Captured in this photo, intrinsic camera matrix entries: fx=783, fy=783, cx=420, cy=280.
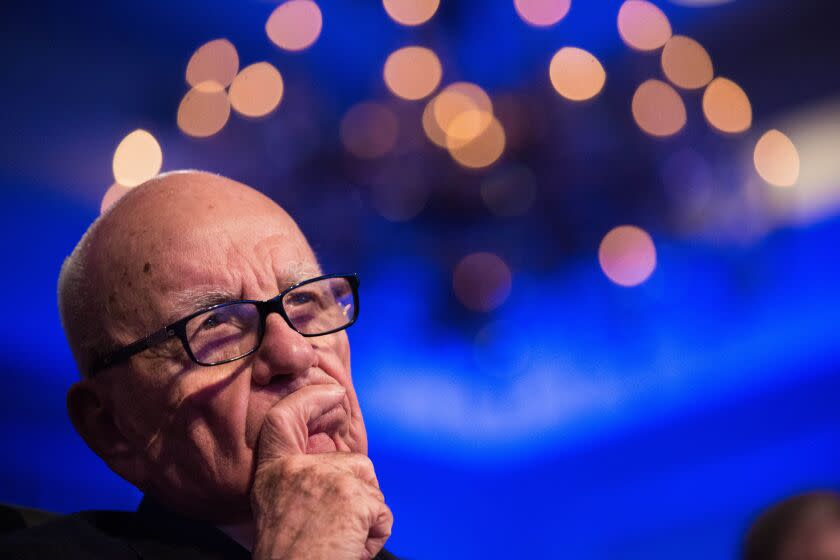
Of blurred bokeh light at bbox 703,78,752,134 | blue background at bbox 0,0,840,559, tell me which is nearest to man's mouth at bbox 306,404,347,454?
blue background at bbox 0,0,840,559

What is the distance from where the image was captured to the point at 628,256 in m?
3.36

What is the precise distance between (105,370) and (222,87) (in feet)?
3.70

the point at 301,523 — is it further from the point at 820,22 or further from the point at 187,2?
the point at 820,22

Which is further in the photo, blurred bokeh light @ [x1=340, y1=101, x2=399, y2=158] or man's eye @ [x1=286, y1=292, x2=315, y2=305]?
blurred bokeh light @ [x1=340, y1=101, x2=399, y2=158]

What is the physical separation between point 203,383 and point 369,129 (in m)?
1.68

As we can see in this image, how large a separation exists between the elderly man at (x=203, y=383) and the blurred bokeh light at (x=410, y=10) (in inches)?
62.7

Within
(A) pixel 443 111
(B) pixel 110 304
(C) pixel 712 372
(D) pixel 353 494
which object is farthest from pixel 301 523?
(C) pixel 712 372

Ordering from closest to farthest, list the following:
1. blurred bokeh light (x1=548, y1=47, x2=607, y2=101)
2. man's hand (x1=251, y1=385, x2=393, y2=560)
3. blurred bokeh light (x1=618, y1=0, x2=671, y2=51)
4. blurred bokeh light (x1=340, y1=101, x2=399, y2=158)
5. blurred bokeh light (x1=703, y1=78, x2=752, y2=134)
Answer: man's hand (x1=251, y1=385, x2=393, y2=560), blurred bokeh light (x1=340, y1=101, x2=399, y2=158), blurred bokeh light (x1=548, y1=47, x2=607, y2=101), blurred bokeh light (x1=618, y1=0, x2=671, y2=51), blurred bokeh light (x1=703, y1=78, x2=752, y2=134)

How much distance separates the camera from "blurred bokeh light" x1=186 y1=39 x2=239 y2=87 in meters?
2.06

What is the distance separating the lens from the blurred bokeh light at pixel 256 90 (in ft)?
7.34

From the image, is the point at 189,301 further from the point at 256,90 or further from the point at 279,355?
the point at 256,90

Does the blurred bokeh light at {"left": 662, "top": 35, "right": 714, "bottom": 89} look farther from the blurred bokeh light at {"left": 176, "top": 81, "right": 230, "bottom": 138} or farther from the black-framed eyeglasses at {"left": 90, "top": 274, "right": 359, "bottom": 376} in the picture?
the black-framed eyeglasses at {"left": 90, "top": 274, "right": 359, "bottom": 376}

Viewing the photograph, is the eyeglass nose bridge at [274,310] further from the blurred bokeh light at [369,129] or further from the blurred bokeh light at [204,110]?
the blurred bokeh light at [369,129]

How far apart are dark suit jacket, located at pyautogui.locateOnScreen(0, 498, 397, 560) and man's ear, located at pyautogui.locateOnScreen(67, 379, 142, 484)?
0.07 metres
